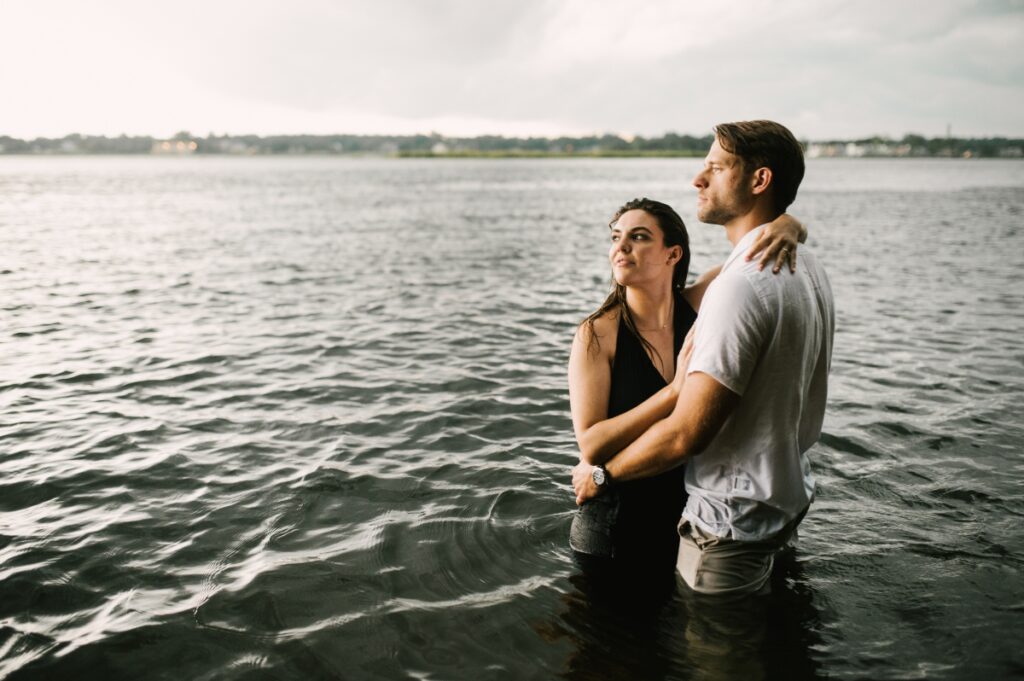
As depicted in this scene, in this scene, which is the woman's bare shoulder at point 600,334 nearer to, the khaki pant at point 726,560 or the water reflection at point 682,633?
the khaki pant at point 726,560

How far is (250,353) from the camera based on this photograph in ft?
41.1

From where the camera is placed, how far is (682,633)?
4613 millimetres

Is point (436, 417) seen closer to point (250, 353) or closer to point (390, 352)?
point (390, 352)

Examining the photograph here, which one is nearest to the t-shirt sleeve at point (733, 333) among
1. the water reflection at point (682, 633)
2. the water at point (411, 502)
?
the water reflection at point (682, 633)

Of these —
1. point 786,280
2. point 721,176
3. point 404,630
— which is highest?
point 721,176

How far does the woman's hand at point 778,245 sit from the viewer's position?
317 cm

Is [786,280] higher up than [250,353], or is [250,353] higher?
[786,280]

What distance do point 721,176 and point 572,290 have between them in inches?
624

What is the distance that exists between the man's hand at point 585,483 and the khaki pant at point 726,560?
59cm

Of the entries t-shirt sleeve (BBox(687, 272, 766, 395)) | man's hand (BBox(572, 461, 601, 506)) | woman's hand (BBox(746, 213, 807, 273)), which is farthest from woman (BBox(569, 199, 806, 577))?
woman's hand (BBox(746, 213, 807, 273))

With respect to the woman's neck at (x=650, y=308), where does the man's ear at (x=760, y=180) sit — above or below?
above

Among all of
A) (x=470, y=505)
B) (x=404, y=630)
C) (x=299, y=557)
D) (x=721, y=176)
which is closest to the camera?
(x=721, y=176)

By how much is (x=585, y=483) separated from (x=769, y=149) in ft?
7.46

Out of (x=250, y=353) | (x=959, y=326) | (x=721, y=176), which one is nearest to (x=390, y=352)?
(x=250, y=353)
